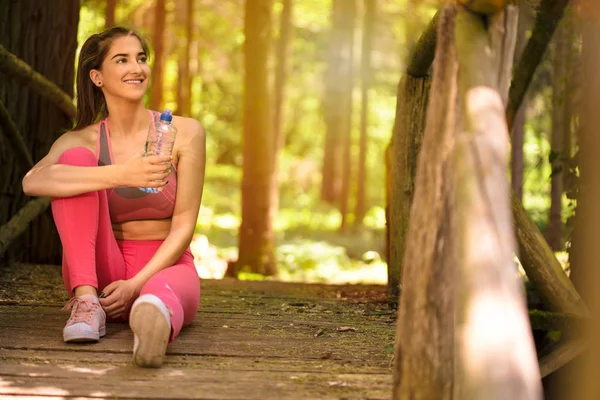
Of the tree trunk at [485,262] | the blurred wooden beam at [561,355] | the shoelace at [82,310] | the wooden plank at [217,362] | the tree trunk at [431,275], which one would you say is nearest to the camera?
the tree trunk at [485,262]

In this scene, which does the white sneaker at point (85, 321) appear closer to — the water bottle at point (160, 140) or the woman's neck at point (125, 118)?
the water bottle at point (160, 140)

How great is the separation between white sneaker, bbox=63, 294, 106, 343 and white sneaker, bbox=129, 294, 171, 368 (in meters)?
0.41

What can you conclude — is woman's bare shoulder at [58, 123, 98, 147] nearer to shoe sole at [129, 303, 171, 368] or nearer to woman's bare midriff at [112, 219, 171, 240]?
woman's bare midriff at [112, 219, 171, 240]

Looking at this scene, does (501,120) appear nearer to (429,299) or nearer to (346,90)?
(429,299)

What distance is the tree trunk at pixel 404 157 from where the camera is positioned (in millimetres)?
4988

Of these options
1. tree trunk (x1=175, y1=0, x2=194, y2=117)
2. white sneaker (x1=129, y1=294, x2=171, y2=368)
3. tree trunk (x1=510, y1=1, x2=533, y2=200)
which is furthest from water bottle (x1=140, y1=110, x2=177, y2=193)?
tree trunk (x1=175, y1=0, x2=194, y2=117)

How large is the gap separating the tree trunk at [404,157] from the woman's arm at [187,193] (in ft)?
4.67

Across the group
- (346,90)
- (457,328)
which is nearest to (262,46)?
(457,328)

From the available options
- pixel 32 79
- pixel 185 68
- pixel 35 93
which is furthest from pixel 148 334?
pixel 185 68

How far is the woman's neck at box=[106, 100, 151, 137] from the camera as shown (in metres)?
4.18

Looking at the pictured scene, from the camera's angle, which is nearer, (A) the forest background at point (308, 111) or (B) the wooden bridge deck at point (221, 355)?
(B) the wooden bridge deck at point (221, 355)

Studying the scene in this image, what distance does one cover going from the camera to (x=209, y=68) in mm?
28531

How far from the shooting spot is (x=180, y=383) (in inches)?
117

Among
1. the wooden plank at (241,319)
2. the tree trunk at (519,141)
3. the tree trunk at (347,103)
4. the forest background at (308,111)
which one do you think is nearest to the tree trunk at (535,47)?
the forest background at (308,111)
